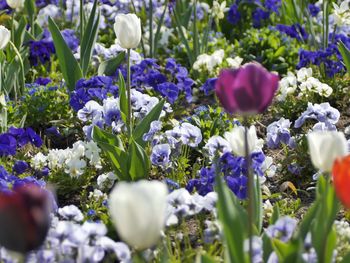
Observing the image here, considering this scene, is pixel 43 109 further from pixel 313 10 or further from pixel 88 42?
pixel 313 10

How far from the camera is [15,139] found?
3.72m

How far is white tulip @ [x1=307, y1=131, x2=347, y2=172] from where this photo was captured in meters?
2.12

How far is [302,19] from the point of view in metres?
5.39

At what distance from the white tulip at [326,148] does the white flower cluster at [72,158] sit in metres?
1.55

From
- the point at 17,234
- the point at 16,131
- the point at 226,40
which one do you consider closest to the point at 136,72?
the point at 16,131

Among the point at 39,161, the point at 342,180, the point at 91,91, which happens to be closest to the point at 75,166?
the point at 39,161

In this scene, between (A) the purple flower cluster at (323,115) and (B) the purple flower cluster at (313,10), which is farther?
(B) the purple flower cluster at (313,10)

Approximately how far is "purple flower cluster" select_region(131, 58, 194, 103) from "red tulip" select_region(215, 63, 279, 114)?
2043 mm

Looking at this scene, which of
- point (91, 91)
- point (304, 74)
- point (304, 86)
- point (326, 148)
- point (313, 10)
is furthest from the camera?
point (313, 10)

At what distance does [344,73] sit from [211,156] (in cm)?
153

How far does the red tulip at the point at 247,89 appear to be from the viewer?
2145 mm

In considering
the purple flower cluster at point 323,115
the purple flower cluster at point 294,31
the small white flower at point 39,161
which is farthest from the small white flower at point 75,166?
the purple flower cluster at point 294,31

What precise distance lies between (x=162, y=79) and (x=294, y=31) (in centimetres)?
120

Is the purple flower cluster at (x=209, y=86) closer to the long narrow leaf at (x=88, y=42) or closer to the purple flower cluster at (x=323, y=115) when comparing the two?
the long narrow leaf at (x=88, y=42)
